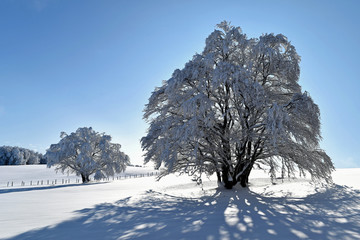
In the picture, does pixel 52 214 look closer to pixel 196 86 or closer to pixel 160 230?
pixel 160 230

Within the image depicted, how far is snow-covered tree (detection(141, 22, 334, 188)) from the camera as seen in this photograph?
12.4m

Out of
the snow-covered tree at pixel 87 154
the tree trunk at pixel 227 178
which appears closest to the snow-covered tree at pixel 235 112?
the tree trunk at pixel 227 178

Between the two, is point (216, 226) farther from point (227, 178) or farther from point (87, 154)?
point (87, 154)

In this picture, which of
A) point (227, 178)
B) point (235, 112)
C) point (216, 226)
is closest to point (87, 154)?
point (227, 178)

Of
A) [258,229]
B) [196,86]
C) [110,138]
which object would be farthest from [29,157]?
[258,229]

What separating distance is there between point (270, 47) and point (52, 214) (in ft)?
48.4

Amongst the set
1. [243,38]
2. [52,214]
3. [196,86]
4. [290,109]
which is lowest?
[52,214]

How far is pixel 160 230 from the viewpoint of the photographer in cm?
546

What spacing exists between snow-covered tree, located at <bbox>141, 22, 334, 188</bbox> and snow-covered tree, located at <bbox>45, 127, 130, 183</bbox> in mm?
21128

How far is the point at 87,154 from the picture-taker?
113 ft

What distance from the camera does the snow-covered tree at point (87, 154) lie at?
3371 centimetres

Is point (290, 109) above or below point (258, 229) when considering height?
above

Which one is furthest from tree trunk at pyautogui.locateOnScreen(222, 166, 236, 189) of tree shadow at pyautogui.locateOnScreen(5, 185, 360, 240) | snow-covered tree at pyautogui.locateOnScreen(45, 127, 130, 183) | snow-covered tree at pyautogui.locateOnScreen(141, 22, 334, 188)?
snow-covered tree at pyautogui.locateOnScreen(45, 127, 130, 183)

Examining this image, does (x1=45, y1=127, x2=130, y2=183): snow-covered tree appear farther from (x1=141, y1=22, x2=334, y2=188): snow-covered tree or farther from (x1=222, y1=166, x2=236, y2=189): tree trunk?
(x1=222, y1=166, x2=236, y2=189): tree trunk
